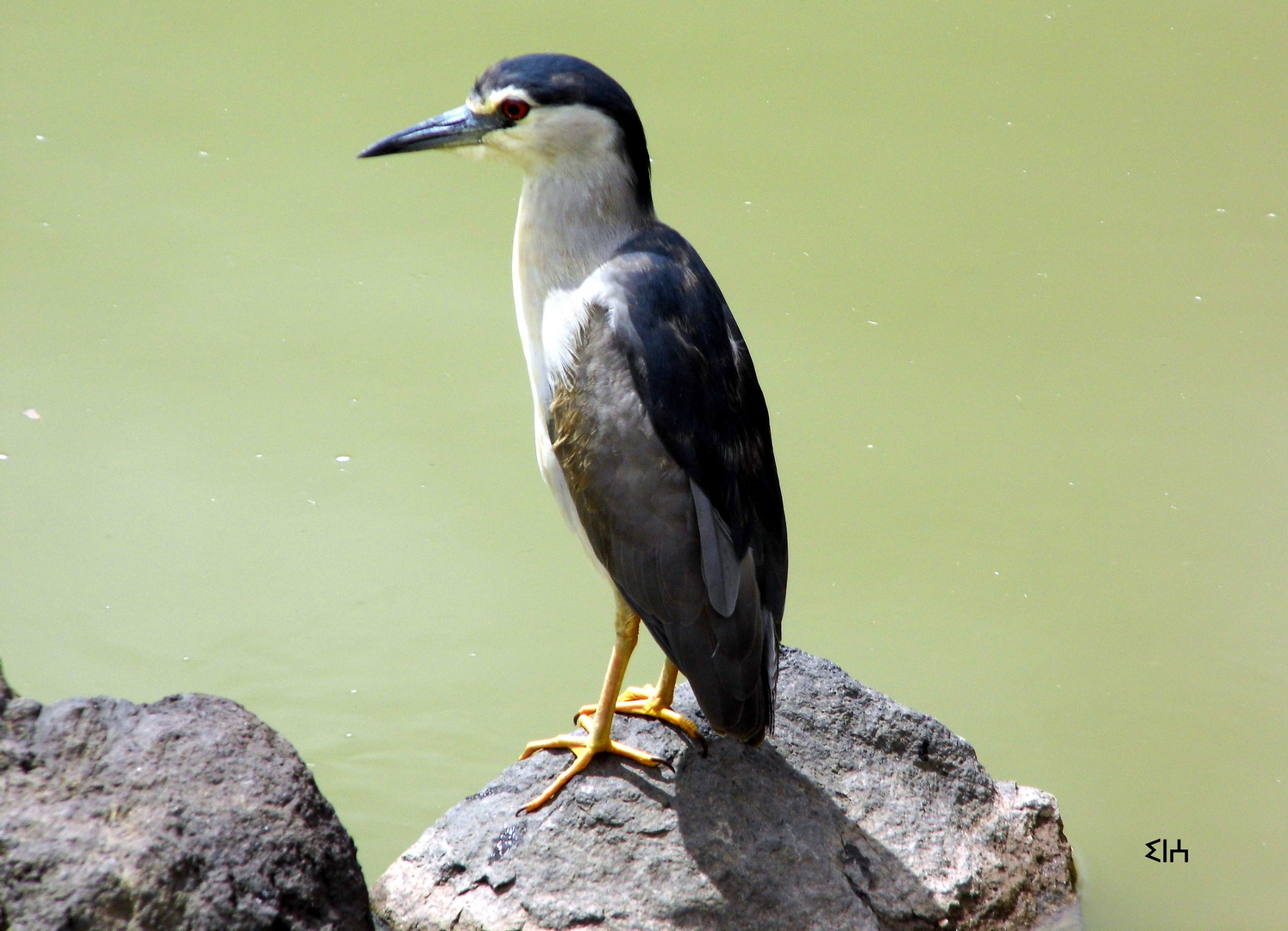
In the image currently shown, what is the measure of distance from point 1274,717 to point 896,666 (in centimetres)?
92

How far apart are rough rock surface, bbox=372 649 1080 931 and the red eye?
1.23m

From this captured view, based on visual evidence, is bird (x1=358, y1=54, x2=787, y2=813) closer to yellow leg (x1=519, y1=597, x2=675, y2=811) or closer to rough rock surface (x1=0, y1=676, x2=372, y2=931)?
yellow leg (x1=519, y1=597, x2=675, y2=811)

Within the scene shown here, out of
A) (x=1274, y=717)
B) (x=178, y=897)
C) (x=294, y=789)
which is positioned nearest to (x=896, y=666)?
(x=1274, y=717)

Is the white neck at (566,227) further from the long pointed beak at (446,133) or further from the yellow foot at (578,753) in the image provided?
the yellow foot at (578,753)

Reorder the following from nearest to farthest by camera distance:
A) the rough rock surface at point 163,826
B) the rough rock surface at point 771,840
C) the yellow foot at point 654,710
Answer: the rough rock surface at point 163,826
the rough rock surface at point 771,840
the yellow foot at point 654,710

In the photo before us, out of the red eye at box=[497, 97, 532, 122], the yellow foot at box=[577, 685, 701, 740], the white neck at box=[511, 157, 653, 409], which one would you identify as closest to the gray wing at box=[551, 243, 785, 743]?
the white neck at box=[511, 157, 653, 409]

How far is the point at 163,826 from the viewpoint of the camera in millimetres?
1856

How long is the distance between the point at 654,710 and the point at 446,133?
1.22m

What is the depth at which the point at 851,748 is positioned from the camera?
8.21ft

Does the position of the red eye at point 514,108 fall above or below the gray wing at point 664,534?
above

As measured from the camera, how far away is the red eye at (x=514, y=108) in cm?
227

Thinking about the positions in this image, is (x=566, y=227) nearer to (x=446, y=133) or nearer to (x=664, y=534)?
(x=446, y=133)

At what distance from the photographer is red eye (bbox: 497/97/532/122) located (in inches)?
89.5

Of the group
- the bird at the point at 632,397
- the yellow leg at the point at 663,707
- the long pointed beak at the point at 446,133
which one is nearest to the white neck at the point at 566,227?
the bird at the point at 632,397
